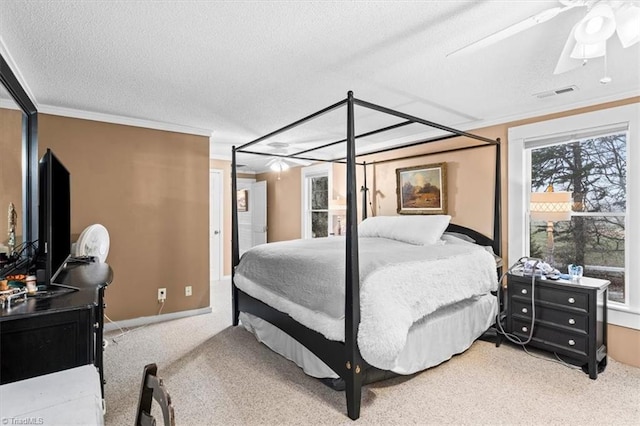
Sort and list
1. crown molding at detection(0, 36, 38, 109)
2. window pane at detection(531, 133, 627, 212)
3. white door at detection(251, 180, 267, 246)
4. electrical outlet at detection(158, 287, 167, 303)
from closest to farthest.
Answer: crown molding at detection(0, 36, 38, 109) → window pane at detection(531, 133, 627, 212) → electrical outlet at detection(158, 287, 167, 303) → white door at detection(251, 180, 267, 246)

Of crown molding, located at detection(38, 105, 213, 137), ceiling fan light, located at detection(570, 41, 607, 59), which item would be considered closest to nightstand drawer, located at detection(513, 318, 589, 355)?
ceiling fan light, located at detection(570, 41, 607, 59)

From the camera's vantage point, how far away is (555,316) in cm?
277

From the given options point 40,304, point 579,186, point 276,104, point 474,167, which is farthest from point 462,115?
point 40,304

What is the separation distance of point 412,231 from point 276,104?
6.06ft

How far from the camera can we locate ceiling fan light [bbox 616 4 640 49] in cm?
135

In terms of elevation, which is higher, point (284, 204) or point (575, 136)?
point (575, 136)

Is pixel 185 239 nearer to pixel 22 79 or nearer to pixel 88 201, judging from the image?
pixel 88 201

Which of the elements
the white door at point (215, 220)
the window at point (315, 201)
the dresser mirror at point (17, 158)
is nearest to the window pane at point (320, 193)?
the window at point (315, 201)

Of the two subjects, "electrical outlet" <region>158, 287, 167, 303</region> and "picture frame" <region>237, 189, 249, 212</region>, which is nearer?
"electrical outlet" <region>158, 287, 167, 303</region>

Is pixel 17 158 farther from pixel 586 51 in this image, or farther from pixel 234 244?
pixel 586 51

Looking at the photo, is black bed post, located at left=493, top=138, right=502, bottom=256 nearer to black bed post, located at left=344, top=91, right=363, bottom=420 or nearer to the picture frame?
black bed post, located at left=344, top=91, right=363, bottom=420

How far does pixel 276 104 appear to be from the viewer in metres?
3.10

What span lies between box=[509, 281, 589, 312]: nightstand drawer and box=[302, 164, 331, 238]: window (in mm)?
3276

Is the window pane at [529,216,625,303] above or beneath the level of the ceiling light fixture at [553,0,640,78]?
beneath
